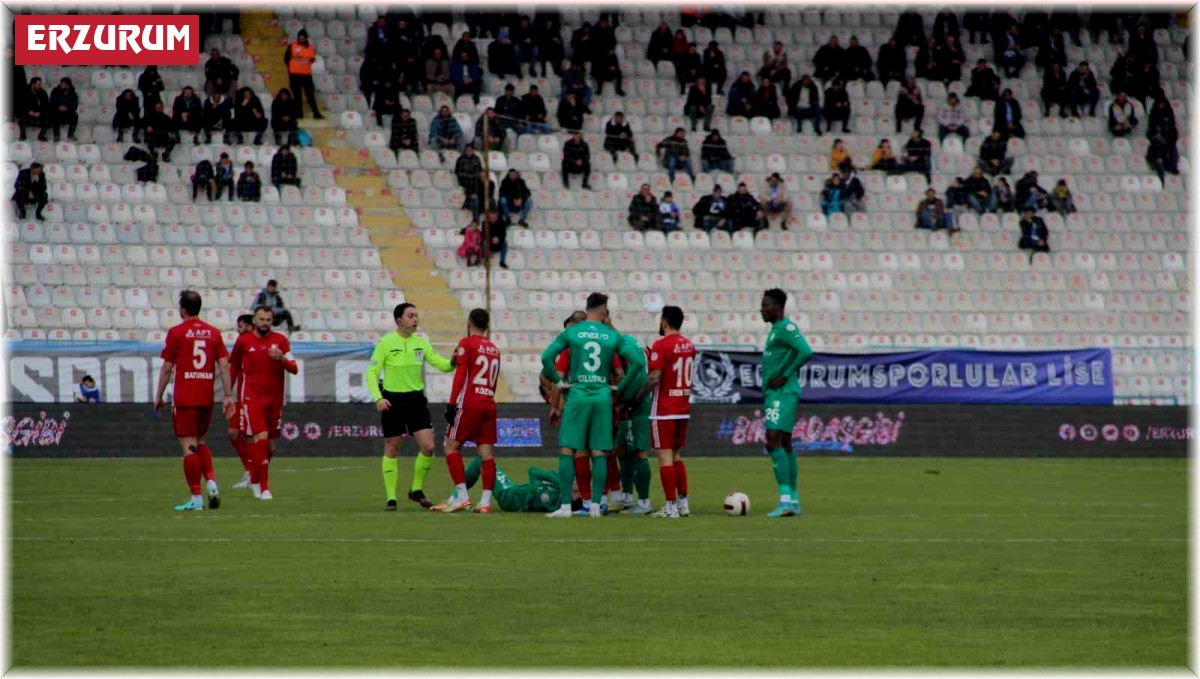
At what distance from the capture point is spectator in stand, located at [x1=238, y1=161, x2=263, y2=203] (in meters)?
35.7

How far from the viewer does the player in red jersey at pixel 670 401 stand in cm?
1677

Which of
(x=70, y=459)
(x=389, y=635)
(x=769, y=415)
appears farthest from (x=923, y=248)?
(x=389, y=635)

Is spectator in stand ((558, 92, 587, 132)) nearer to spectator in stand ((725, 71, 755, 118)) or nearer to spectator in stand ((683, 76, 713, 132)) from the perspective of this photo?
spectator in stand ((683, 76, 713, 132))

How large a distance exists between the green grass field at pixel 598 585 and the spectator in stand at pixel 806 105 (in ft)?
70.1

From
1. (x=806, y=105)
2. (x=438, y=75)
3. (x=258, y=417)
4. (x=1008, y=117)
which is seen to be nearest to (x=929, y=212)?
(x=1008, y=117)

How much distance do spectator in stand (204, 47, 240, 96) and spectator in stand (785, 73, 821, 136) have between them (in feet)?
38.4

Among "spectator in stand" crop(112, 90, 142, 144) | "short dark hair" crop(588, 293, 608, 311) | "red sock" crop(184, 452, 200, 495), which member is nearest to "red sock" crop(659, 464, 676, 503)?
"short dark hair" crop(588, 293, 608, 311)

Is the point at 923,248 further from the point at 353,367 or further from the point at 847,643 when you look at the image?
the point at 847,643

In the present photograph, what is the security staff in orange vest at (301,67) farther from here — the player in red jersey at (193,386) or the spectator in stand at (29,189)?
the player in red jersey at (193,386)

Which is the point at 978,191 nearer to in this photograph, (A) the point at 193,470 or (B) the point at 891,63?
Answer: (B) the point at 891,63

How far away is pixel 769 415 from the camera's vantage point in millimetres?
16828

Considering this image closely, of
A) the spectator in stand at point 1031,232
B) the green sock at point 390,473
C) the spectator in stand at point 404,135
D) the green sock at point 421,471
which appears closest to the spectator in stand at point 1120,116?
the spectator in stand at point 1031,232

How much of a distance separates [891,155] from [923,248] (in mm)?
2103

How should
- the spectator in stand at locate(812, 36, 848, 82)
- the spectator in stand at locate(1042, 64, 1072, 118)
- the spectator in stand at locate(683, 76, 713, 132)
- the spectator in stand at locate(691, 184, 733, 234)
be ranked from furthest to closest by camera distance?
the spectator in stand at locate(1042, 64, 1072, 118)
the spectator in stand at locate(812, 36, 848, 82)
the spectator in stand at locate(683, 76, 713, 132)
the spectator in stand at locate(691, 184, 733, 234)
